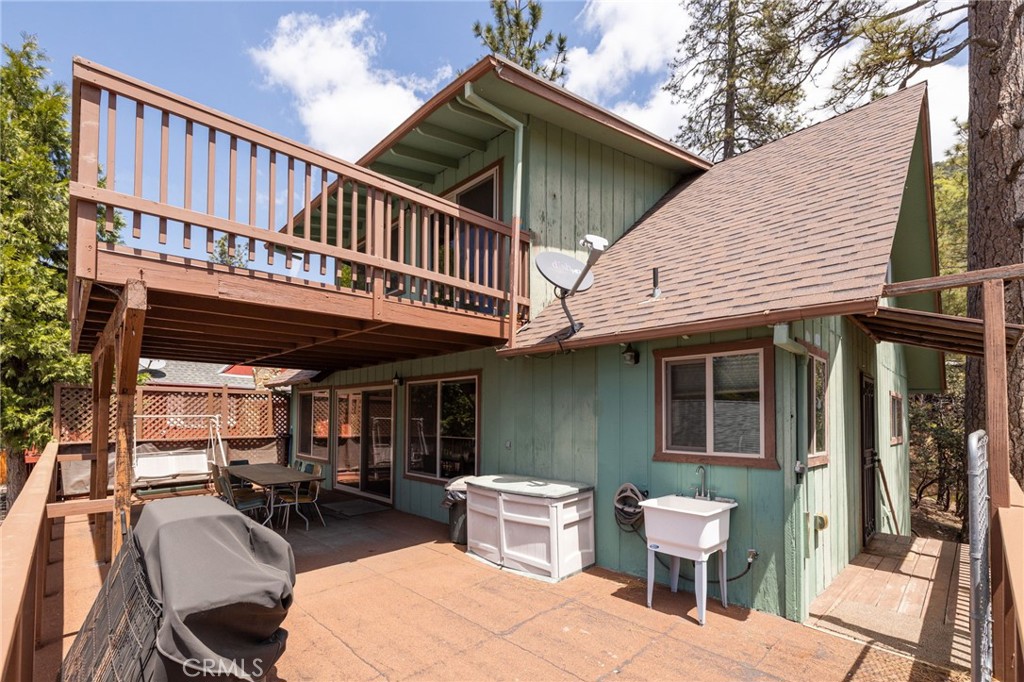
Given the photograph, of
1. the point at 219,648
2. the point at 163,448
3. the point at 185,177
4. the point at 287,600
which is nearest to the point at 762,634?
the point at 287,600

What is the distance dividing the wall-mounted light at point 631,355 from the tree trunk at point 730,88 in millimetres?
11576

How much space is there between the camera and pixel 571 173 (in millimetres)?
7129

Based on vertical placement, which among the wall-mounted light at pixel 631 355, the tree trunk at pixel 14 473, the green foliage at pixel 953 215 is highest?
the green foliage at pixel 953 215

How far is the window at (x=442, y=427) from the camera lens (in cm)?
731

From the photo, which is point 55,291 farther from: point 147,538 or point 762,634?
point 762,634

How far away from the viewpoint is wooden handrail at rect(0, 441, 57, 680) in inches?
54.6

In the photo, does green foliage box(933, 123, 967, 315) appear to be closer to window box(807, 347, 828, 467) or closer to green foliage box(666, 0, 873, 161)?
green foliage box(666, 0, 873, 161)

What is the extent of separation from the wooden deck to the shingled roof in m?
2.44

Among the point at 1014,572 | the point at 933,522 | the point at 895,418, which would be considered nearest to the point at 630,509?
the point at 1014,572

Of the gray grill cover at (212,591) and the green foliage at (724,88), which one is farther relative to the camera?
the green foliage at (724,88)

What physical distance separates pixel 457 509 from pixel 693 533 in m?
3.08

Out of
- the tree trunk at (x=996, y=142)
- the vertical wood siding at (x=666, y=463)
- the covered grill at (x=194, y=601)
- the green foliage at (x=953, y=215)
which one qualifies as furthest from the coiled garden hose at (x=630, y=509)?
the green foliage at (x=953, y=215)

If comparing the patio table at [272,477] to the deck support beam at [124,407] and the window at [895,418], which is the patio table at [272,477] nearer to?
the deck support beam at [124,407]

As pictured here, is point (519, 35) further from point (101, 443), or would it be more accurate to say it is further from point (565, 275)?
point (101, 443)
